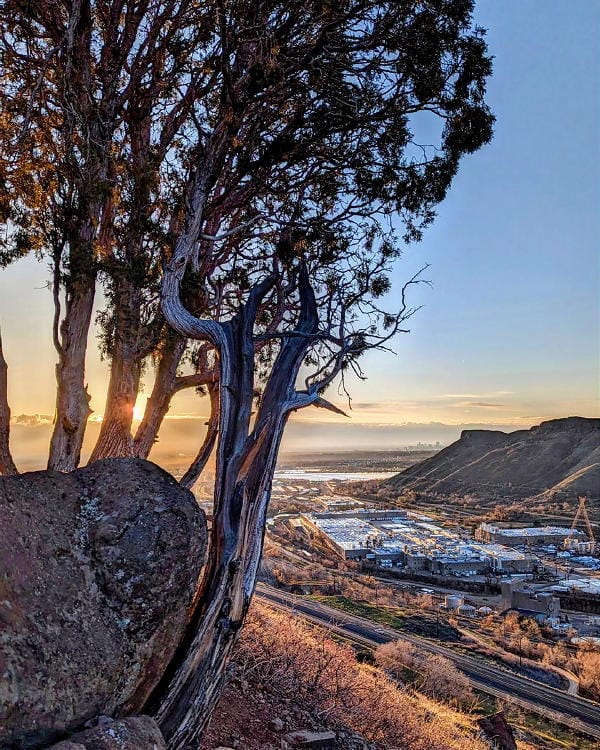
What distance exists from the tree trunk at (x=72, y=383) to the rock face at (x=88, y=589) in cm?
265

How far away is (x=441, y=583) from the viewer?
3472 centimetres

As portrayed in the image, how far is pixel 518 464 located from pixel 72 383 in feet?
272

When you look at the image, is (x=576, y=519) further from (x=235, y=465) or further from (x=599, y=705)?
(x=235, y=465)

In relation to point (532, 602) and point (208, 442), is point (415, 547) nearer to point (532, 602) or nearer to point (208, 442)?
point (532, 602)

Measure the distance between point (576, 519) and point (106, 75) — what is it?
56622 mm

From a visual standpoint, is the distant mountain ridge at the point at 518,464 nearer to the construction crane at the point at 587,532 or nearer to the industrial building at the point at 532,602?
the construction crane at the point at 587,532

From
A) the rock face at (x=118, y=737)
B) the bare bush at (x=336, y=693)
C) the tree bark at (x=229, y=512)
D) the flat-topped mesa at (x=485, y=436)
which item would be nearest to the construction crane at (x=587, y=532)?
the flat-topped mesa at (x=485, y=436)

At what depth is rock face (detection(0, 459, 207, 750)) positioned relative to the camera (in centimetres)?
257

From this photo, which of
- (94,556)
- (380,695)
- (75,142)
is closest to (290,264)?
(75,142)

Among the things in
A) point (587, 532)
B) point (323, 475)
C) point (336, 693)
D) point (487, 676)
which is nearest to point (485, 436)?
point (587, 532)

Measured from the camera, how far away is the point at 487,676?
17500 millimetres

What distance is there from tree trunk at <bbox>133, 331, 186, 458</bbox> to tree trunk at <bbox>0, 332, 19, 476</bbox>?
51.8 inches

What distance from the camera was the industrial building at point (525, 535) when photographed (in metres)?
48.2

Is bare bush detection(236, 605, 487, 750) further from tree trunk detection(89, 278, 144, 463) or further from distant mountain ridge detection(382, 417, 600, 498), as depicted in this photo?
distant mountain ridge detection(382, 417, 600, 498)
